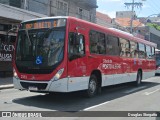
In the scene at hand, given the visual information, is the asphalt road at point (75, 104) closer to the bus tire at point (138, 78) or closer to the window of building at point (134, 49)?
the window of building at point (134, 49)

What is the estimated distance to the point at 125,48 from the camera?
17156 mm

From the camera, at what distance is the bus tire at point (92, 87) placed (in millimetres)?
12864

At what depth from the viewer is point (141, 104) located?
11.8 meters

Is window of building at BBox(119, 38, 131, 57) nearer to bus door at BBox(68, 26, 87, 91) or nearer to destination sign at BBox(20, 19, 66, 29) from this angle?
bus door at BBox(68, 26, 87, 91)

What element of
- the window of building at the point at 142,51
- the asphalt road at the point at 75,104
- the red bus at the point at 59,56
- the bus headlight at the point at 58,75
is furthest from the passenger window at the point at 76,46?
the window of building at the point at 142,51

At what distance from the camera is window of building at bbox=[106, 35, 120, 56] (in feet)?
48.4

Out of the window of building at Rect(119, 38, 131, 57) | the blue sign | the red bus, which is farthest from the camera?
the window of building at Rect(119, 38, 131, 57)

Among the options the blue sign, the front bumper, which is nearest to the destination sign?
the blue sign

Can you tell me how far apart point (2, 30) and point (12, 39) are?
117 cm

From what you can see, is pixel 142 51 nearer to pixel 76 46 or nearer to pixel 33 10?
pixel 76 46

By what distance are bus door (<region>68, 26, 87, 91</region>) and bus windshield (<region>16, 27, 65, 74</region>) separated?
406 millimetres

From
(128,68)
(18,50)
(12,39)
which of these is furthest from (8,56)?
(18,50)

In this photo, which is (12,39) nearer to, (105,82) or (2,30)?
(2,30)

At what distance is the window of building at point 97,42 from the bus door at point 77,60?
2.58ft
